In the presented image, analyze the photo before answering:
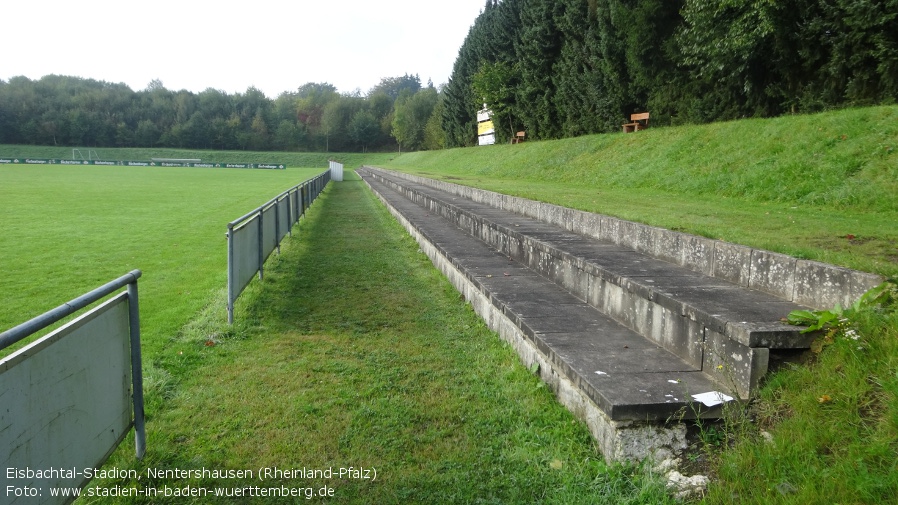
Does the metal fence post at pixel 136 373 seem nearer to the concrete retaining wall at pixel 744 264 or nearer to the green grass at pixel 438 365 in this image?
the green grass at pixel 438 365

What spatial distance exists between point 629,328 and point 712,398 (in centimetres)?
133

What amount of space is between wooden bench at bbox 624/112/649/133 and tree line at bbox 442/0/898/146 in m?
0.58

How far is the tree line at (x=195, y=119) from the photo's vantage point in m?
91.0

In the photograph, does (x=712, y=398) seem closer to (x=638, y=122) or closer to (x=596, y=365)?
(x=596, y=365)

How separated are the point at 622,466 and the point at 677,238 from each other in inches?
113

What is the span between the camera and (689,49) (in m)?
16.2

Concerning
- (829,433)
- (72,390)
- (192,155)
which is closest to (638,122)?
(829,433)

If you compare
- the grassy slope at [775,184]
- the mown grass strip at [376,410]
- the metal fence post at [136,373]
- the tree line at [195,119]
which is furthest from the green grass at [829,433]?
the tree line at [195,119]

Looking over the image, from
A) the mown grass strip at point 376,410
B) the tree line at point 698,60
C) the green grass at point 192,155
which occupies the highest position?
the tree line at point 698,60

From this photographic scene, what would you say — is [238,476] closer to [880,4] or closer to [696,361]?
[696,361]

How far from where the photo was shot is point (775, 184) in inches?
377

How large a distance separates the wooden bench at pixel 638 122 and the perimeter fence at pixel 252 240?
1396 cm

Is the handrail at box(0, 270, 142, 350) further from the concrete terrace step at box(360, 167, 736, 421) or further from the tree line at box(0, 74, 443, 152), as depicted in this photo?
the tree line at box(0, 74, 443, 152)

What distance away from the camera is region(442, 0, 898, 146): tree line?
11750 mm
